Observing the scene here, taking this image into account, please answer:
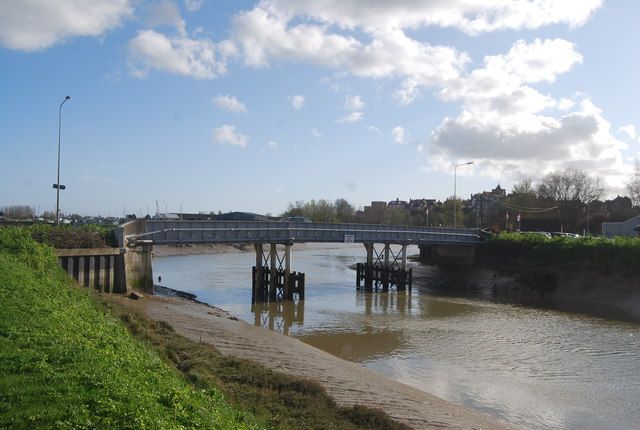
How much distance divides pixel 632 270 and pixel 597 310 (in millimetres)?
6486

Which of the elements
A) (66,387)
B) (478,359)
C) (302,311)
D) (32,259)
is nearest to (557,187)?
(302,311)

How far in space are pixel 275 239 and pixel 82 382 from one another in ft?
108

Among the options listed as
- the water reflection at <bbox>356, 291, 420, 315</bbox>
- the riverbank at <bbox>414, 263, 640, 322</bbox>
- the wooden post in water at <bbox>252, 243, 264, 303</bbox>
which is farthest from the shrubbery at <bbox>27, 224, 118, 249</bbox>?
the riverbank at <bbox>414, 263, 640, 322</bbox>

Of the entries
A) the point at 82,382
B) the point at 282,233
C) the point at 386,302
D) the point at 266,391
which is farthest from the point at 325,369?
the point at 386,302

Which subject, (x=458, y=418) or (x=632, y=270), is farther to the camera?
(x=632, y=270)

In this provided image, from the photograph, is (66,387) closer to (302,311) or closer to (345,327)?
(345,327)

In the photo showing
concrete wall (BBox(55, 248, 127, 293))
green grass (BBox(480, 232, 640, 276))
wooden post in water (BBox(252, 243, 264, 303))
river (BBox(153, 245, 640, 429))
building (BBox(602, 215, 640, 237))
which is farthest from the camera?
building (BBox(602, 215, 640, 237))

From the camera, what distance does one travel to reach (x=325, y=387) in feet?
50.9

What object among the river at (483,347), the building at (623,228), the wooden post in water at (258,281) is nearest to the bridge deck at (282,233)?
the wooden post in water at (258,281)

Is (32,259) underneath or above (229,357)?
above

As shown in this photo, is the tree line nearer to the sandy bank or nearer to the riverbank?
the riverbank

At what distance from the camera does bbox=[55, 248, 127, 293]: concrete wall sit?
28375 mm

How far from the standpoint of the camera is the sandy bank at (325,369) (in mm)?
14312

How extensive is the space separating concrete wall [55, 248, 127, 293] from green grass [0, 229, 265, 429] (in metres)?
14.5
